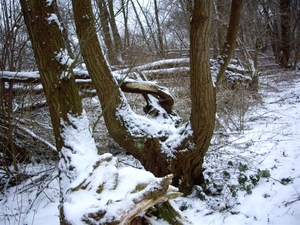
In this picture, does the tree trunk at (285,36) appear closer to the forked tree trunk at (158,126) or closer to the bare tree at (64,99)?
the forked tree trunk at (158,126)

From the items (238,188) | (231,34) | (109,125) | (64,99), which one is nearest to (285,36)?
(231,34)

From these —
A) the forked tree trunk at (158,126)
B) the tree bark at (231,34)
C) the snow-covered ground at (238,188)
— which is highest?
the tree bark at (231,34)

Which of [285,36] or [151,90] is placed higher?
[285,36]

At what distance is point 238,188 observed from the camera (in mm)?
2740

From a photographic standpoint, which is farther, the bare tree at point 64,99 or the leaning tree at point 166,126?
the leaning tree at point 166,126

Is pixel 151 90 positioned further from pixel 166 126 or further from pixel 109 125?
pixel 109 125

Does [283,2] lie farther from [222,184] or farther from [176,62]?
[222,184]

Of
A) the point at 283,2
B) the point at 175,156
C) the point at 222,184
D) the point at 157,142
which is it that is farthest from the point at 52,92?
the point at 283,2

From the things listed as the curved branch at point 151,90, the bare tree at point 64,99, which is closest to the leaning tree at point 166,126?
the bare tree at point 64,99

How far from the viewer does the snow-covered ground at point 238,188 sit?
7.77ft

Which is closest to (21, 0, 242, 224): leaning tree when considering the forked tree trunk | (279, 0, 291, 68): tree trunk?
the forked tree trunk

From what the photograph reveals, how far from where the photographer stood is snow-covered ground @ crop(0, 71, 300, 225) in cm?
237

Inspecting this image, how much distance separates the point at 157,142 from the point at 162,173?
38 cm

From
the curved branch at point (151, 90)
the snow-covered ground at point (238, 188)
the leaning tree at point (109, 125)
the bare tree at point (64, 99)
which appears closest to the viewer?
the leaning tree at point (109, 125)
